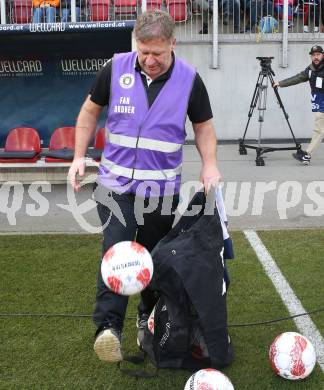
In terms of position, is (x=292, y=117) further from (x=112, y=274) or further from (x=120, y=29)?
(x=112, y=274)

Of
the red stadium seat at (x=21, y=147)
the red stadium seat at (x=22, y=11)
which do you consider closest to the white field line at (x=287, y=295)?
the red stadium seat at (x=21, y=147)

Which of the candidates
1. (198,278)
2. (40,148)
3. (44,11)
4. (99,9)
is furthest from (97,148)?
(198,278)

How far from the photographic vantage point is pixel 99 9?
14.4 meters

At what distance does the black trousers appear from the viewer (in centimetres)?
372

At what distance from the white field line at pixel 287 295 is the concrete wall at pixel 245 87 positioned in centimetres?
841

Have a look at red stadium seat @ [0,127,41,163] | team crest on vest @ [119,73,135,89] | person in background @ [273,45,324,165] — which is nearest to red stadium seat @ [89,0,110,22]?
person in background @ [273,45,324,165]

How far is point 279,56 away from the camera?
14.9 meters

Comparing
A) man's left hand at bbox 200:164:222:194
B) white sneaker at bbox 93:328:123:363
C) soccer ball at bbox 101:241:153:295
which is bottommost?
white sneaker at bbox 93:328:123:363

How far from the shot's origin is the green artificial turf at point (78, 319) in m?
3.71

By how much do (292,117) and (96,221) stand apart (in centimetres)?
878

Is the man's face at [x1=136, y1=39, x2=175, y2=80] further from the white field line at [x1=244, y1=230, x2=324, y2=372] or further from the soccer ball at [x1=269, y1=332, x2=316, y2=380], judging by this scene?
the white field line at [x1=244, y1=230, x2=324, y2=372]

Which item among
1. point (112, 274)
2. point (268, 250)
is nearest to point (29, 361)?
point (112, 274)

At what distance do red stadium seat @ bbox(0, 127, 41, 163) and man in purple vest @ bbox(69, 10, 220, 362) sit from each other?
569cm

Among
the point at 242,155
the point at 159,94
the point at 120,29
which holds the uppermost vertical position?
the point at 120,29
